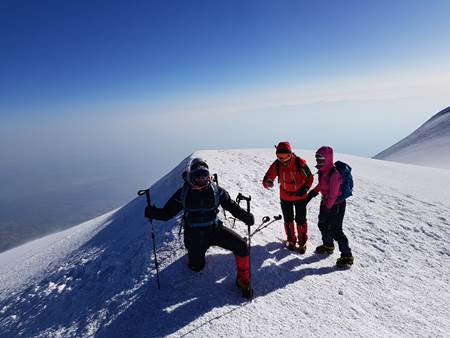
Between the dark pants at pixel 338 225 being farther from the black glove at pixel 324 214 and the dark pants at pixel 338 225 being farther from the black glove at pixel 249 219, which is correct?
the black glove at pixel 249 219

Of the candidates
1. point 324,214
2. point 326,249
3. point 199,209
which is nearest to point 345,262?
point 326,249

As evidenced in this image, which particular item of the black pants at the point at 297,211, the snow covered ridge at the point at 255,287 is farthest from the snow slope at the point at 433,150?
the black pants at the point at 297,211

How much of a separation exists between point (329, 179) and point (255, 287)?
3144 mm

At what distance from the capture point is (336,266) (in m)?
7.16

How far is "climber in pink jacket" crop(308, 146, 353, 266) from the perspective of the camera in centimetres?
690

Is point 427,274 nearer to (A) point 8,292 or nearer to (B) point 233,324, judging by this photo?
(B) point 233,324

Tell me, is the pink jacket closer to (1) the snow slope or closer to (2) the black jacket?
(2) the black jacket

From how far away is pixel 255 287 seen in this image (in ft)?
19.1

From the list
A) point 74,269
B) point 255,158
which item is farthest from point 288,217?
point 255,158

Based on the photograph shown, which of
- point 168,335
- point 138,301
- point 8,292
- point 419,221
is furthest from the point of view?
point 419,221

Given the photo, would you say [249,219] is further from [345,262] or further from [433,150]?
[433,150]

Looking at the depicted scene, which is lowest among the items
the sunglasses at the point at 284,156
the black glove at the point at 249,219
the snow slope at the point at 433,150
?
the snow slope at the point at 433,150

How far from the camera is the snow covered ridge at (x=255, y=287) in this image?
4.95 meters

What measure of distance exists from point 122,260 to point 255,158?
40.8ft
